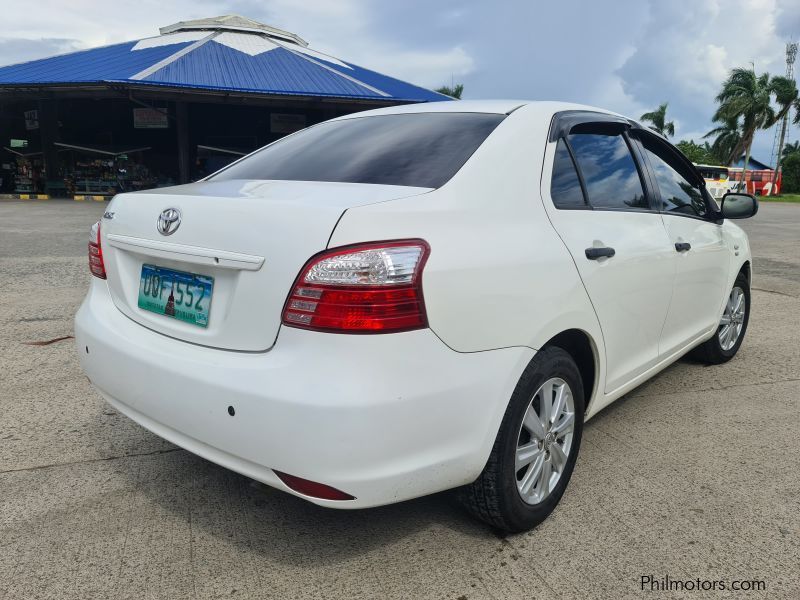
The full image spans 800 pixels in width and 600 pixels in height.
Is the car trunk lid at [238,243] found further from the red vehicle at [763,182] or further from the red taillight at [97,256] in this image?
the red vehicle at [763,182]

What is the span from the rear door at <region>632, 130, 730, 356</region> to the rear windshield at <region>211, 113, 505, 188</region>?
50.2 inches

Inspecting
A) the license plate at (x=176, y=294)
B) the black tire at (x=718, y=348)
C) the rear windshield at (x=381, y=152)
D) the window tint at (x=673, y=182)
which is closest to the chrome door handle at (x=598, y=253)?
the rear windshield at (x=381, y=152)

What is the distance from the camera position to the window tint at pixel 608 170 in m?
2.75

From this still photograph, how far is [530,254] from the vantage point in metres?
2.19

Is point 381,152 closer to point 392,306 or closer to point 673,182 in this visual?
point 392,306

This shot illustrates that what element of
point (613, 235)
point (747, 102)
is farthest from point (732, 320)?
point (747, 102)

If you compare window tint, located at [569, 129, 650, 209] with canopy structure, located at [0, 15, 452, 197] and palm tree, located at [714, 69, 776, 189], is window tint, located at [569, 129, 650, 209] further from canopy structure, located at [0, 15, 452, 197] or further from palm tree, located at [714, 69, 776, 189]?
palm tree, located at [714, 69, 776, 189]

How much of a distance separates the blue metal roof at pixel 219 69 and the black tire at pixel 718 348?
67.0 ft

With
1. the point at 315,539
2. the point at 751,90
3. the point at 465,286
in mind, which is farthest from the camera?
the point at 751,90

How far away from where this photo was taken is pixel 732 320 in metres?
4.45

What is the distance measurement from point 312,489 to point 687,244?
8.04 feet

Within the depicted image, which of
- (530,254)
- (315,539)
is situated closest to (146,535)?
(315,539)

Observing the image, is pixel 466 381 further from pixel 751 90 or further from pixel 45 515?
pixel 751 90

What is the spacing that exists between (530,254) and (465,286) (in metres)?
0.39
